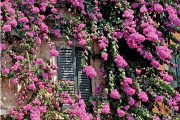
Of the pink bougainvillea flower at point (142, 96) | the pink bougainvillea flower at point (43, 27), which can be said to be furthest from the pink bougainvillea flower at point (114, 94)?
the pink bougainvillea flower at point (43, 27)

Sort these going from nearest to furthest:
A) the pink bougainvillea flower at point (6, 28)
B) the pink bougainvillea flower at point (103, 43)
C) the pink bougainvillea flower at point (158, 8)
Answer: the pink bougainvillea flower at point (6, 28)
the pink bougainvillea flower at point (103, 43)
the pink bougainvillea flower at point (158, 8)

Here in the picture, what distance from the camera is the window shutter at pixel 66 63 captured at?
998 cm

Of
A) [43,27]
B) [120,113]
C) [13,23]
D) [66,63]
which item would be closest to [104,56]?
[66,63]

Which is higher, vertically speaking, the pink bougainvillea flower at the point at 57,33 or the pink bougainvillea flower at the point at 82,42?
the pink bougainvillea flower at the point at 57,33

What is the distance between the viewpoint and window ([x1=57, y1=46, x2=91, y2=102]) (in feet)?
32.9

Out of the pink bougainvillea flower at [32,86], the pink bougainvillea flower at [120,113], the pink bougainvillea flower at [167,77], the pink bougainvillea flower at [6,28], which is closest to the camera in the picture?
the pink bougainvillea flower at [6,28]

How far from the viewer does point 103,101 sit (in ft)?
32.3

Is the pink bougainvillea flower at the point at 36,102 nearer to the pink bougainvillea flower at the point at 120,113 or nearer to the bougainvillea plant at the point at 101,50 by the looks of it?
the bougainvillea plant at the point at 101,50

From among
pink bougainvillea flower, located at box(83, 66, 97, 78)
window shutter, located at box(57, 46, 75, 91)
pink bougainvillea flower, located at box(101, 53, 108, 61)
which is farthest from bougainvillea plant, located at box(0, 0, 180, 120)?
window shutter, located at box(57, 46, 75, 91)

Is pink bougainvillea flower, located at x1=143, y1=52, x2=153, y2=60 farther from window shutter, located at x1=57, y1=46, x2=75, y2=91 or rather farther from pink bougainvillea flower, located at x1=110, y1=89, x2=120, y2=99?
window shutter, located at x1=57, y1=46, x2=75, y2=91

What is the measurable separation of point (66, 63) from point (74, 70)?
23 cm

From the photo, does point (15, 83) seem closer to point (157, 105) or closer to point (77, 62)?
point (77, 62)

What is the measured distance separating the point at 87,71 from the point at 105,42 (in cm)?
87

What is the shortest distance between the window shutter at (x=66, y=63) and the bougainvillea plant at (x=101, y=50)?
0.30 metres
